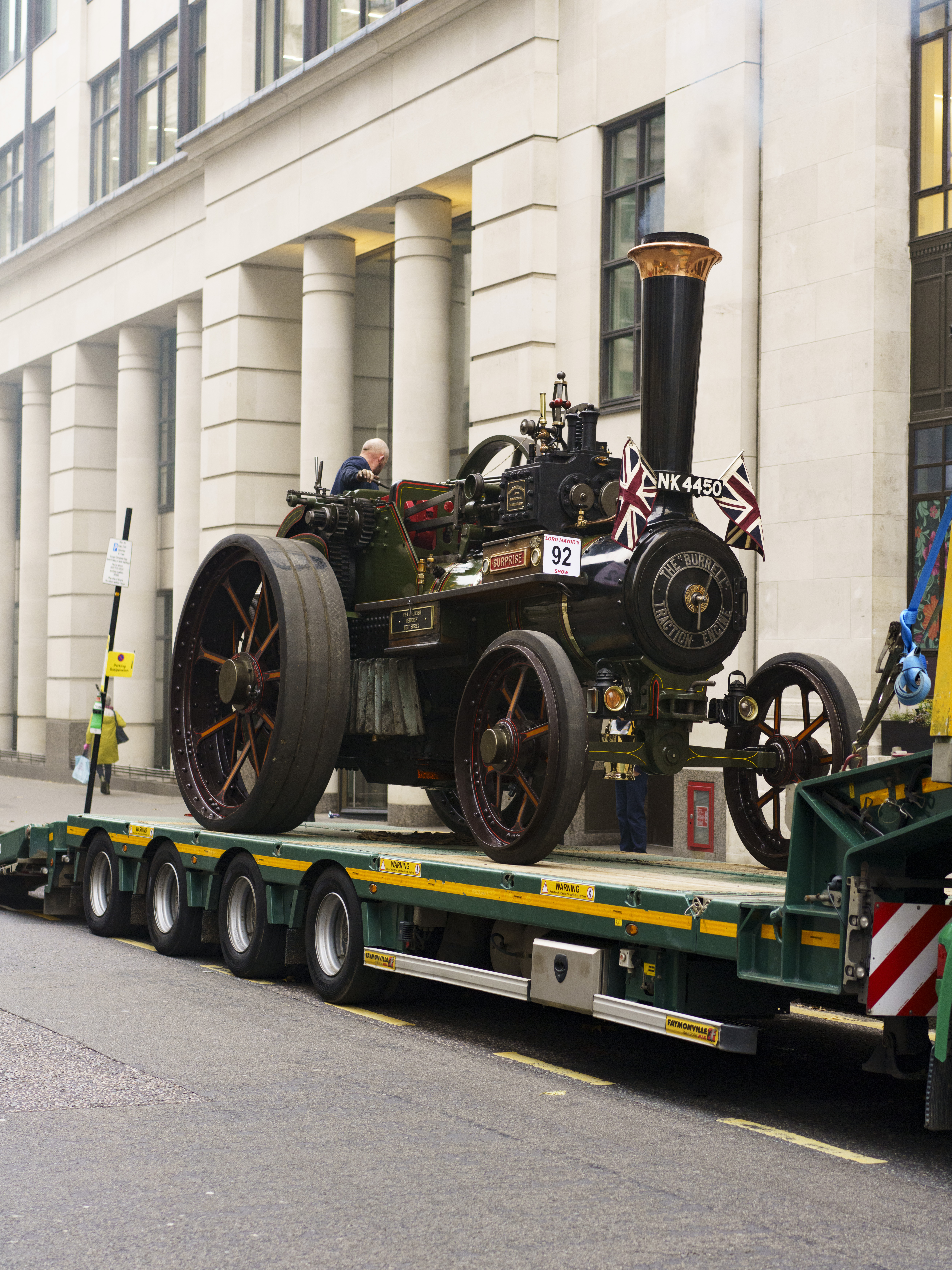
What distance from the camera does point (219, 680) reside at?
1122cm

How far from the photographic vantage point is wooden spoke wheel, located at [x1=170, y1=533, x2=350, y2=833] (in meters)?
10.6

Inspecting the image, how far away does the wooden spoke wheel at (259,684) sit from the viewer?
1058 cm

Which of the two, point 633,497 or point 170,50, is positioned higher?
point 170,50

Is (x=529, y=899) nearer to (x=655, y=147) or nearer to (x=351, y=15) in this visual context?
(x=655, y=147)

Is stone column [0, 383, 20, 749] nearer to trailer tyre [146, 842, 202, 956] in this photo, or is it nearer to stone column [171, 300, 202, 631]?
stone column [171, 300, 202, 631]

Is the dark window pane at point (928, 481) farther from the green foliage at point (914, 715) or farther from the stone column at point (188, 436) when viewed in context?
the stone column at point (188, 436)

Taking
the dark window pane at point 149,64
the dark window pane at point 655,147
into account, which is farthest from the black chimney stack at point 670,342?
the dark window pane at point 149,64

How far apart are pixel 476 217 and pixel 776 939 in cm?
1343

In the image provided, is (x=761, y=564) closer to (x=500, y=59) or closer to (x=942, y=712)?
(x=500, y=59)

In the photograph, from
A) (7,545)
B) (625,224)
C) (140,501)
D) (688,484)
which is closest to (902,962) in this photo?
(688,484)

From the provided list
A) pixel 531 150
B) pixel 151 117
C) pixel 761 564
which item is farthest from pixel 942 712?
pixel 151 117

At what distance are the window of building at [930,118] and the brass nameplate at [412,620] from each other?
6327 mm

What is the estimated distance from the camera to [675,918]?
690 centimetres

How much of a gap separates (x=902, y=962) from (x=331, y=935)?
165 inches
